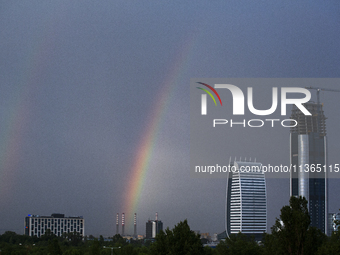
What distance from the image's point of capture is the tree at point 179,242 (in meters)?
33.3

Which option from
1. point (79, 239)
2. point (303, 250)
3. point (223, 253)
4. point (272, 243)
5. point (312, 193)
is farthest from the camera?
point (312, 193)

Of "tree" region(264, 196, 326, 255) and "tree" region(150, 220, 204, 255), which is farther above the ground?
"tree" region(264, 196, 326, 255)

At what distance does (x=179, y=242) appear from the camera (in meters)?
33.6

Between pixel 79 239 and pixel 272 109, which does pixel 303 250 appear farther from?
pixel 79 239

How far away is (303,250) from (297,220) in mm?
1527

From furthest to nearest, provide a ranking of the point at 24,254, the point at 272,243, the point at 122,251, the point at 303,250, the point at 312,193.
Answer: the point at 312,193 < the point at 24,254 < the point at 122,251 < the point at 272,243 < the point at 303,250

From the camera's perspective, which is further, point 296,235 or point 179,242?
point 179,242

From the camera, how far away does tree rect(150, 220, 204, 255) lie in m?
33.3

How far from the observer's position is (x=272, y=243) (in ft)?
81.9

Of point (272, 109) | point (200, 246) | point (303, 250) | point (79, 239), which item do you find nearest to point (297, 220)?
point (303, 250)

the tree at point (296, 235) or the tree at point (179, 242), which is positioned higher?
the tree at point (296, 235)

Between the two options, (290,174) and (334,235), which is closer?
(334,235)

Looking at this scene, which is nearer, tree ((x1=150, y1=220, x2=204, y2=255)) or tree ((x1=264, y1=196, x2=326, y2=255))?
tree ((x1=264, y1=196, x2=326, y2=255))

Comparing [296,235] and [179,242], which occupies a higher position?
[296,235]
